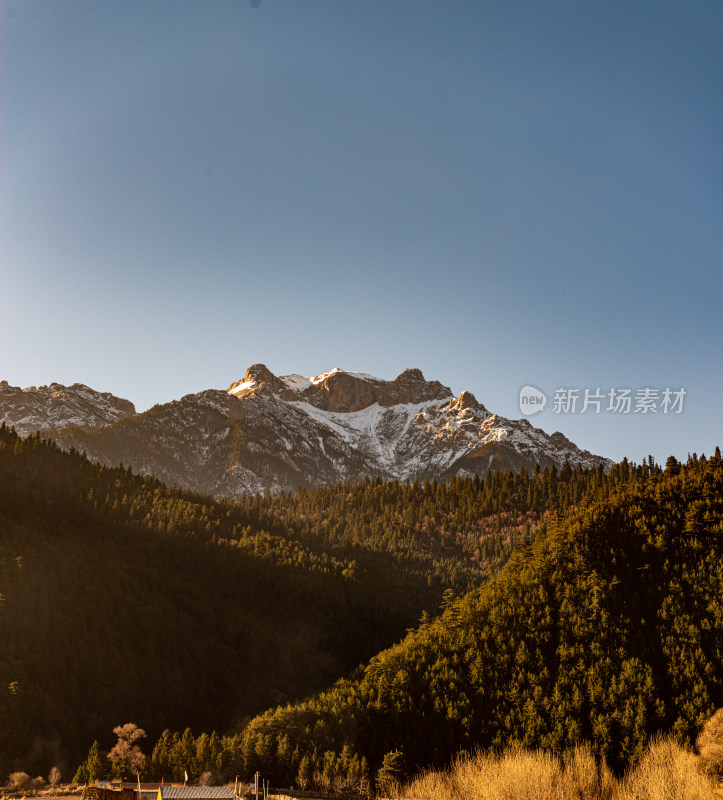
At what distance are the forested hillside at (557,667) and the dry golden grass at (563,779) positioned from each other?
4770 mm

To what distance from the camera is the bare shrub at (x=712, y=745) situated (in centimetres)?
8900

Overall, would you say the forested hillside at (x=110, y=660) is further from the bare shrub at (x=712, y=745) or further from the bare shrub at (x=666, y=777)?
the bare shrub at (x=712, y=745)

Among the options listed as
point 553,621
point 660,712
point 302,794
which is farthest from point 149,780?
point 660,712

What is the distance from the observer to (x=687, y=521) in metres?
→ 140

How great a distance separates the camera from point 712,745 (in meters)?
94.4

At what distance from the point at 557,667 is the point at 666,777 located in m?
29.0

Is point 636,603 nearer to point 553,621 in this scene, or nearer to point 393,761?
point 553,621

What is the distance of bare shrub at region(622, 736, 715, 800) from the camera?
84.2 meters

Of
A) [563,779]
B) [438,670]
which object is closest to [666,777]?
[563,779]

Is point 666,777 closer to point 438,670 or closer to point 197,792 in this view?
point 438,670

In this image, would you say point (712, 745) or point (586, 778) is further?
point (586, 778)

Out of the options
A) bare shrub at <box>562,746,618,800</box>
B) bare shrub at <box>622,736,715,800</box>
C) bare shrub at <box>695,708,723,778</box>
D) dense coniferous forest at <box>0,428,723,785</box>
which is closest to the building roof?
dense coniferous forest at <box>0,428,723,785</box>

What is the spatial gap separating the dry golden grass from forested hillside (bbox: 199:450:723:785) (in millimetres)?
4770

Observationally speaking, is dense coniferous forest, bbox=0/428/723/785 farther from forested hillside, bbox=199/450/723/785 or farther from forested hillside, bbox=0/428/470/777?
forested hillside, bbox=0/428/470/777
